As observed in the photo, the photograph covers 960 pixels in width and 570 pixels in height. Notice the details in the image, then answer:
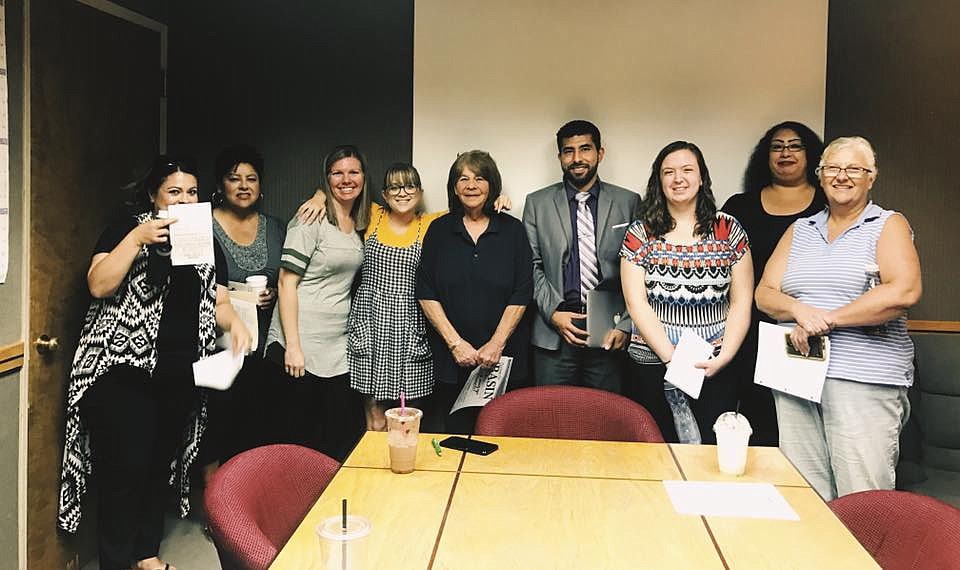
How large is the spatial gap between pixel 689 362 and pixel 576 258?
2.84 ft

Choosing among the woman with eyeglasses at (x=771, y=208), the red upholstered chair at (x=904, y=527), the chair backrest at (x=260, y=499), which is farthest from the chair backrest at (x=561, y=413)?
the woman with eyeglasses at (x=771, y=208)

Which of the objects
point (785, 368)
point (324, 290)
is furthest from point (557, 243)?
point (785, 368)

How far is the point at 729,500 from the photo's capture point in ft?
5.90

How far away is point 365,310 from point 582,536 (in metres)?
2.12

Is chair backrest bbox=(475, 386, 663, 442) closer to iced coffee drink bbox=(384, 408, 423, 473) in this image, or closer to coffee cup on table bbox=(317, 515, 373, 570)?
iced coffee drink bbox=(384, 408, 423, 473)

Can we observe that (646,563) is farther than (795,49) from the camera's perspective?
No

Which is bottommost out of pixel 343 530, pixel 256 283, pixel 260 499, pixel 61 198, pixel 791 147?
pixel 260 499

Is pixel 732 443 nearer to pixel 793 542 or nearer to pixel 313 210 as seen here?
pixel 793 542

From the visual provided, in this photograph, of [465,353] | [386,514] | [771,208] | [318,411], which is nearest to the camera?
[386,514]

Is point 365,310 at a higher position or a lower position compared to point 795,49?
lower

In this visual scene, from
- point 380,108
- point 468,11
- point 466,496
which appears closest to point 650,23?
point 468,11

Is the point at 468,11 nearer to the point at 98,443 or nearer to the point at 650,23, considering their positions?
the point at 650,23

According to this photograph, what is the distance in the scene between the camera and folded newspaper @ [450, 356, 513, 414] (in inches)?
135

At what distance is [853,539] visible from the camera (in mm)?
1578
